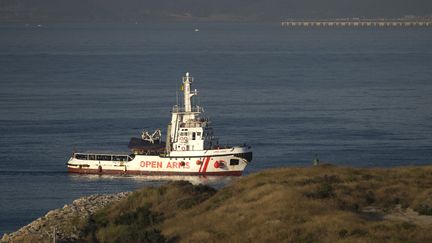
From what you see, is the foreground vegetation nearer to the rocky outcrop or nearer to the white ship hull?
the rocky outcrop

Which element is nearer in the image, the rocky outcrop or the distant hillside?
the distant hillside

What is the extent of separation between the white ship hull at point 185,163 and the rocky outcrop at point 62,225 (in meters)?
23.1

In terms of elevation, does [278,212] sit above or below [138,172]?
below

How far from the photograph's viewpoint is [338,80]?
142 m

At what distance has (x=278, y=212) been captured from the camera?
1339 inches

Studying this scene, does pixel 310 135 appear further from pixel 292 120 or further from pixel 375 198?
pixel 375 198

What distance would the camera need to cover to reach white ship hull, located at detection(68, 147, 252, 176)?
227ft

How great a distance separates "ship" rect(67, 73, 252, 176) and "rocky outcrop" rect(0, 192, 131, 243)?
75.7 feet

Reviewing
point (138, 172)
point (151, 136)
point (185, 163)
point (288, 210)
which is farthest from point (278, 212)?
point (151, 136)

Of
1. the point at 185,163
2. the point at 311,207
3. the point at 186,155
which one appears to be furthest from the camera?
the point at 185,163

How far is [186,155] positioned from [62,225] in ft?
94.2

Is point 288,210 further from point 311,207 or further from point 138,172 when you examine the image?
point 138,172

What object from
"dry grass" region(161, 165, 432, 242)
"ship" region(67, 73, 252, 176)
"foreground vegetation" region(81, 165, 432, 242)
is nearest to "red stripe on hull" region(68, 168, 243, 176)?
"ship" region(67, 73, 252, 176)

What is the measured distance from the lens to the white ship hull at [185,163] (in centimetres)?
6906
